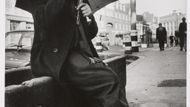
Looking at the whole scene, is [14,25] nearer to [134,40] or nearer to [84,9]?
[84,9]

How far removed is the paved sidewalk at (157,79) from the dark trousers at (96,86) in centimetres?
57

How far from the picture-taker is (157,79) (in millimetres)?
2045

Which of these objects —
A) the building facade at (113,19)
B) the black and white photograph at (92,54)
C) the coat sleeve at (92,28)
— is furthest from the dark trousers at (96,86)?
the building facade at (113,19)

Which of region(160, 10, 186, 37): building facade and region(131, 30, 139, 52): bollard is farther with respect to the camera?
region(131, 30, 139, 52): bollard

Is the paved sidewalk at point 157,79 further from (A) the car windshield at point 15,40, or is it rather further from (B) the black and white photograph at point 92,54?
(A) the car windshield at point 15,40

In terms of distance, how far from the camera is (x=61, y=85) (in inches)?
58.4

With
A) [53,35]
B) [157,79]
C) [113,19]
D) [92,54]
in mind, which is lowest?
[157,79]

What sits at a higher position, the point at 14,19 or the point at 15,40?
the point at 14,19

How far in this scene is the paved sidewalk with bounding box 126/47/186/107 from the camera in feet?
6.23

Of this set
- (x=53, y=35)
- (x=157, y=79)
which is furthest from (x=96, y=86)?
(x=157, y=79)

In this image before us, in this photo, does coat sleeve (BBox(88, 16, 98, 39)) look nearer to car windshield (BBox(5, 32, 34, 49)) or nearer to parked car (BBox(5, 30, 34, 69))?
parked car (BBox(5, 30, 34, 69))

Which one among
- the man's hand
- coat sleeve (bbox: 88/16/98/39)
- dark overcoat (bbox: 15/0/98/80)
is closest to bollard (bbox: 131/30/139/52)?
coat sleeve (bbox: 88/16/98/39)

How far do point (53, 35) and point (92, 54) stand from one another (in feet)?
0.78

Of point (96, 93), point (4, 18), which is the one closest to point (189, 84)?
point (96, 93)
